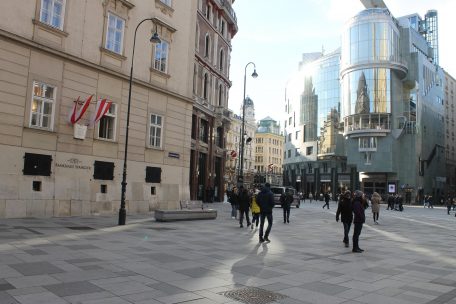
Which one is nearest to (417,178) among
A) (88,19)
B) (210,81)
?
(210,81)

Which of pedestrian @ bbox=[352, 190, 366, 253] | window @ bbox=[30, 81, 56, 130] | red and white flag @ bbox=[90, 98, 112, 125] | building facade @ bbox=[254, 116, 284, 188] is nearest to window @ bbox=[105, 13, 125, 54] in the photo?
red and white flag @ bbox=[90, 98, 112, 125]

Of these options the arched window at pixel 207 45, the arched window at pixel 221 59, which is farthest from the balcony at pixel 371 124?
the arched window at pixel 207 45

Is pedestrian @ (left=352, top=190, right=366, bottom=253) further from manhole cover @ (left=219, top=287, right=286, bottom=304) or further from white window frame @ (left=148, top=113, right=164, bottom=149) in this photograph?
white window frame @ (left=148, top=113, right=164, bottom=149)

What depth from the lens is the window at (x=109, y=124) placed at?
2272 cm

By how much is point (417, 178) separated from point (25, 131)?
7500cm

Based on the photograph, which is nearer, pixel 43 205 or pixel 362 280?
pixel 362 280

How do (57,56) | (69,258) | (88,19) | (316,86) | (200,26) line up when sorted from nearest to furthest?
(69,258) < (57,56) < (88,19) < (200,26) < (316,86)

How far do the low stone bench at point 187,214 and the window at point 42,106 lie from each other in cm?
672

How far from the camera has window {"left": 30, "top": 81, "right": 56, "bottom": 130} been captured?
18.9 metres

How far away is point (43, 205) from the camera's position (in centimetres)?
1867

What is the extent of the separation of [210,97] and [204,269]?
33.2 m

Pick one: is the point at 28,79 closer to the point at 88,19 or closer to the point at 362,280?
the point at 88,19

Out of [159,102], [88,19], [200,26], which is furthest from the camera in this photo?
[200,26]

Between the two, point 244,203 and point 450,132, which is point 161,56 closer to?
point 244,203
